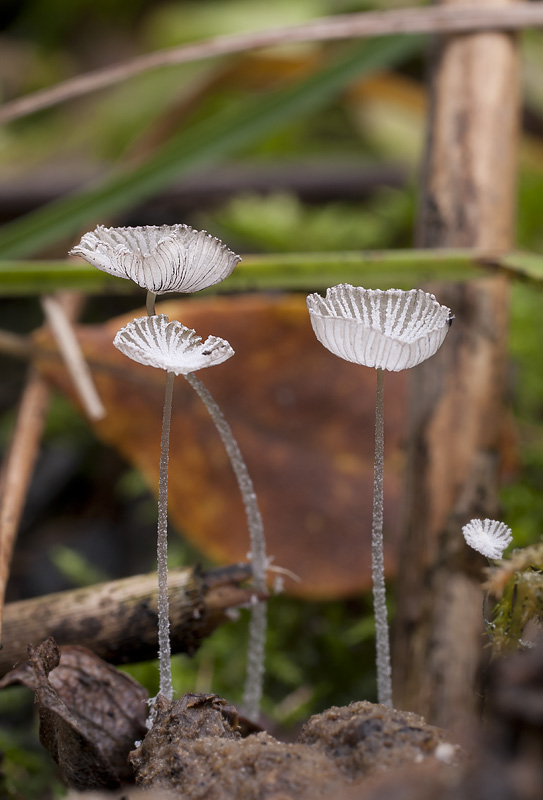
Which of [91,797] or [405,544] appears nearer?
[91,797]

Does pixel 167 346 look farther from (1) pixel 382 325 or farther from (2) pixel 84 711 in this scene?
(2) pixel 84 711

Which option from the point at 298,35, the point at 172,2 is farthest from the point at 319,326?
the point at 172,2

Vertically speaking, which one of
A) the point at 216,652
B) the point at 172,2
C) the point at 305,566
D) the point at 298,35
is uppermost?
the point at 172,2

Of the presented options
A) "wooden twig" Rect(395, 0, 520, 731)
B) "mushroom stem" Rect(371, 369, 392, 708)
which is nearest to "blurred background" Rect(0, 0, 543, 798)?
"wooden twig" Rect(395, 0, 520, 731)

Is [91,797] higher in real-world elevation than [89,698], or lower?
lower

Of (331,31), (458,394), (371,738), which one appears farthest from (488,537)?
(331,31)

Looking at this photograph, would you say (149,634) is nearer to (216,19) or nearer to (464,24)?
(464,24)
